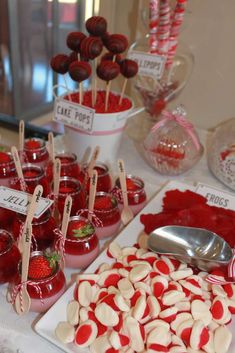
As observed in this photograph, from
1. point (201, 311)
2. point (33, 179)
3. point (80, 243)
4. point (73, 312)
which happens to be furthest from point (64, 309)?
point (33, 179)

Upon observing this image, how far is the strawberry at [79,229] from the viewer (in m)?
0.75

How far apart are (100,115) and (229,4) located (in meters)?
0.55

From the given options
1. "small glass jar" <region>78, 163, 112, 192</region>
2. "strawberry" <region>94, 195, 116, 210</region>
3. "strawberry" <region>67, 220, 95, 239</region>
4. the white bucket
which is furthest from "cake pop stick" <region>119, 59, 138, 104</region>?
"strawberry" <region>67, 220, 95, 239</region>

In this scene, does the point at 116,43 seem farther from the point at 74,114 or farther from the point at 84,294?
the point at 84,294

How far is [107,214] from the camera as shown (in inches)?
33.2

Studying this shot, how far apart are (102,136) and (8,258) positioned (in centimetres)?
50

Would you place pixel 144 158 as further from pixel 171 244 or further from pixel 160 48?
pixel 171 244

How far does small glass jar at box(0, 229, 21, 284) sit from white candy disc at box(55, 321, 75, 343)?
5.1 inches

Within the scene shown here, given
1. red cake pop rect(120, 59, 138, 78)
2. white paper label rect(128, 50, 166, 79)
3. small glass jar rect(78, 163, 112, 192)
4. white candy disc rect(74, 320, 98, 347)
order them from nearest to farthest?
white candy disc rect(74, 320, 98, 347)
small glass jar rect(78, 163, 112, 192)
red cake pop rect(120, 59, 138, 78)
white paper label rect(128, 50, 166, 79)

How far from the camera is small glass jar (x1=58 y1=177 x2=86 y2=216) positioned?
85cm

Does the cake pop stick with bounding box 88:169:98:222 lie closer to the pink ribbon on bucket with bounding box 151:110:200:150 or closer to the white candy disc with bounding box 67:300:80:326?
the white candy disc with bounding box 67:300:80:326

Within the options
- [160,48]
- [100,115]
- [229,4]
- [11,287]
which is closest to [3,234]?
[11,287]

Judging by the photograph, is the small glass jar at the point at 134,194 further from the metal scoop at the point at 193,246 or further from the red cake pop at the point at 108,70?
the red cake pop at the point at 108,70

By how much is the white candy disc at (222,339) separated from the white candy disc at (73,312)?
0.22 m
